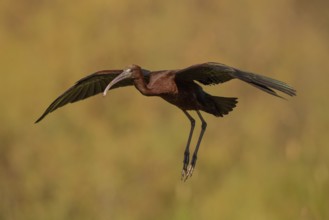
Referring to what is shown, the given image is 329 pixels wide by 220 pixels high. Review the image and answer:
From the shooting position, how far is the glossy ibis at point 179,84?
9484 mm

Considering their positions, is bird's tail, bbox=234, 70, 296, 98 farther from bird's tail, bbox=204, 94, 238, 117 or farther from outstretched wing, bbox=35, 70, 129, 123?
outstretched wing, bbox=35, 70, 129, 123


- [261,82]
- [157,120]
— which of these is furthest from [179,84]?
[157,120]

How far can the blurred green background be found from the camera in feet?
43.1

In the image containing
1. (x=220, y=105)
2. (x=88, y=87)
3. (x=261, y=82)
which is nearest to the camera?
(x=261, y=82)

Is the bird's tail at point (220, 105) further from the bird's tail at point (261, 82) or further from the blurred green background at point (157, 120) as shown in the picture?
the blurred green background at point (157, 120)

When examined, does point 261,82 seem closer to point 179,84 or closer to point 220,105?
point 179,84

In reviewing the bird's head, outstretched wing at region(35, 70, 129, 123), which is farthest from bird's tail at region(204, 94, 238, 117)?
the bird's head

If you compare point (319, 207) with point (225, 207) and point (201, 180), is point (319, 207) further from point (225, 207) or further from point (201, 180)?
point (201, 180)

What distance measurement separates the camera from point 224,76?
9992 mm

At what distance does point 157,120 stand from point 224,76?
210 inches

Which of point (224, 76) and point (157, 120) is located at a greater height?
point (224, 76)

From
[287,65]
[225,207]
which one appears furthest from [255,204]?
[287,65]

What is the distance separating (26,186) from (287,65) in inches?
190

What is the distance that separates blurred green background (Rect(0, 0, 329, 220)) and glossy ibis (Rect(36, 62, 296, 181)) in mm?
1858
